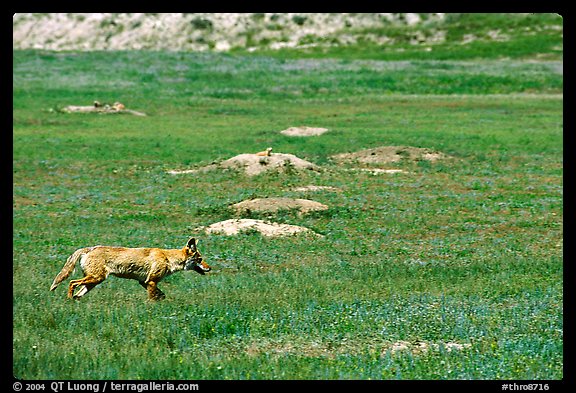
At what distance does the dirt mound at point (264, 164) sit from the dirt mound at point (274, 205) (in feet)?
24.6

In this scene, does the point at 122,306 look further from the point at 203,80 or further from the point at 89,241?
the point at 203,80

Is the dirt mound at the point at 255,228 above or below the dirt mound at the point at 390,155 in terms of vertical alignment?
above

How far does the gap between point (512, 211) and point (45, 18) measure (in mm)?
115150

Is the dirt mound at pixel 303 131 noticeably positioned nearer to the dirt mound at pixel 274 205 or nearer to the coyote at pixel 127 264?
the dirt mound at pixel 274 205

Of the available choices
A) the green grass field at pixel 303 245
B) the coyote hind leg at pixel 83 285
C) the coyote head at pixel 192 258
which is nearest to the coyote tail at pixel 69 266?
the coyote hind leg at pixel 83 285

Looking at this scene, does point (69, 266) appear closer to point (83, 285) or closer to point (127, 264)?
point (83, 285)

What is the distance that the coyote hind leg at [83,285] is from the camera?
15805mm

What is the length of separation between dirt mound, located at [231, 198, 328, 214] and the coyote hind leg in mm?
12162

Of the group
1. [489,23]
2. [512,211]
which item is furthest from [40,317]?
[489,23]

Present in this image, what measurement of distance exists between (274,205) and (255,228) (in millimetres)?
2910

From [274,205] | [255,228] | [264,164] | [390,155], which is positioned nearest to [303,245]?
[255,228]

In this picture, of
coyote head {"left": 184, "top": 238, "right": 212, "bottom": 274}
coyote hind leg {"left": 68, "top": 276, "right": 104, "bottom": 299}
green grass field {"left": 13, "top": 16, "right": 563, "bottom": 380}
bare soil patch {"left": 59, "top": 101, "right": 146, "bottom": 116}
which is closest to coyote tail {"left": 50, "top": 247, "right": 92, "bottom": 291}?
coyote hind leg {"left": 68, "top": 276, "right": 104, "bottom": 299}

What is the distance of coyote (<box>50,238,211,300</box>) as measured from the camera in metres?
15.8

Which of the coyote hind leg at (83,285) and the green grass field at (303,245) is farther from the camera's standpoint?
the coyote hind leg at (83,285)
